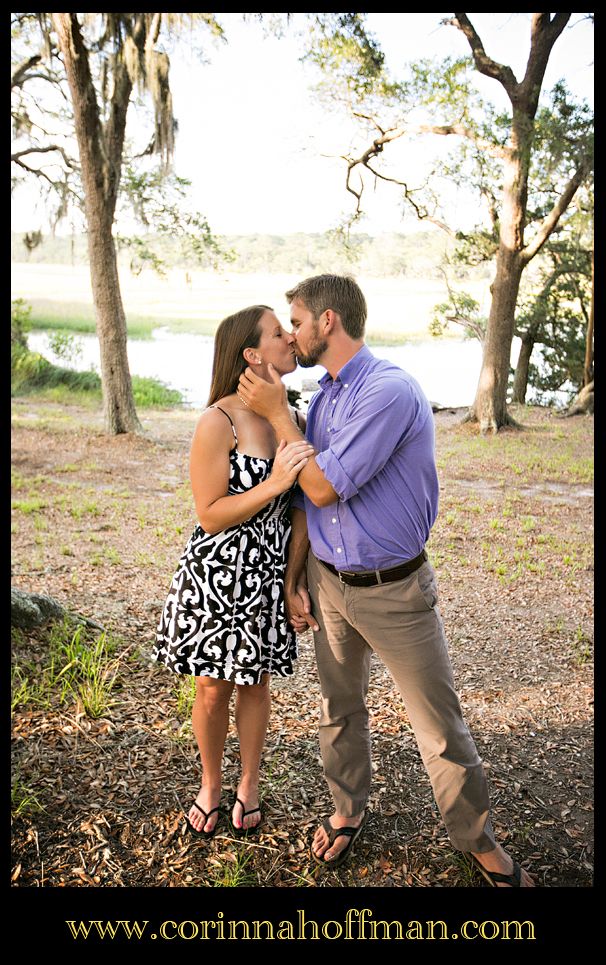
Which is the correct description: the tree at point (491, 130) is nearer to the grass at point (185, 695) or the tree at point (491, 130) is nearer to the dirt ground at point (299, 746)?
the dirt ground at point (299, 746)

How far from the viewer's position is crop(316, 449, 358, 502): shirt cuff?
6.22 ft

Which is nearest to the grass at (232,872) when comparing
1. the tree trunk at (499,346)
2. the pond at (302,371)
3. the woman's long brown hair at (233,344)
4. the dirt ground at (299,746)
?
the dirt ground at (299,746)

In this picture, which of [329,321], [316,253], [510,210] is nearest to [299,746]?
[329,321]

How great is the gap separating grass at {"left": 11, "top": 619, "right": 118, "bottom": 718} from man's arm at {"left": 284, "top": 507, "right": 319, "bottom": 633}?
3.85 feet

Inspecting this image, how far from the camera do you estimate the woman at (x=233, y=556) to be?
6.88ft

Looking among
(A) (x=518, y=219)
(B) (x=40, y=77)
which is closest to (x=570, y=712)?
(A) (x=518, y=219)

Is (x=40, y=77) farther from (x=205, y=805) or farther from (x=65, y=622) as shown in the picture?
(x=205, y=805)

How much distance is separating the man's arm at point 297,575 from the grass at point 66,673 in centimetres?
→ 117

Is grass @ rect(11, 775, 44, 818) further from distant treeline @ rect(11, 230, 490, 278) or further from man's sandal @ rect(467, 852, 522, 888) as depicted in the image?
distant treeline @ rect(11, 230, 490, 278)

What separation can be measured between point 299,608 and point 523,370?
1333cm

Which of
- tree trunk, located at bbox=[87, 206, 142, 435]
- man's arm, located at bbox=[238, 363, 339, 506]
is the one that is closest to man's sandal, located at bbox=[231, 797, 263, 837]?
man's arm, located at bbox=[238, 363, 339, 506]

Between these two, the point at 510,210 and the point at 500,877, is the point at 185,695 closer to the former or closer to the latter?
the point at 500,877
